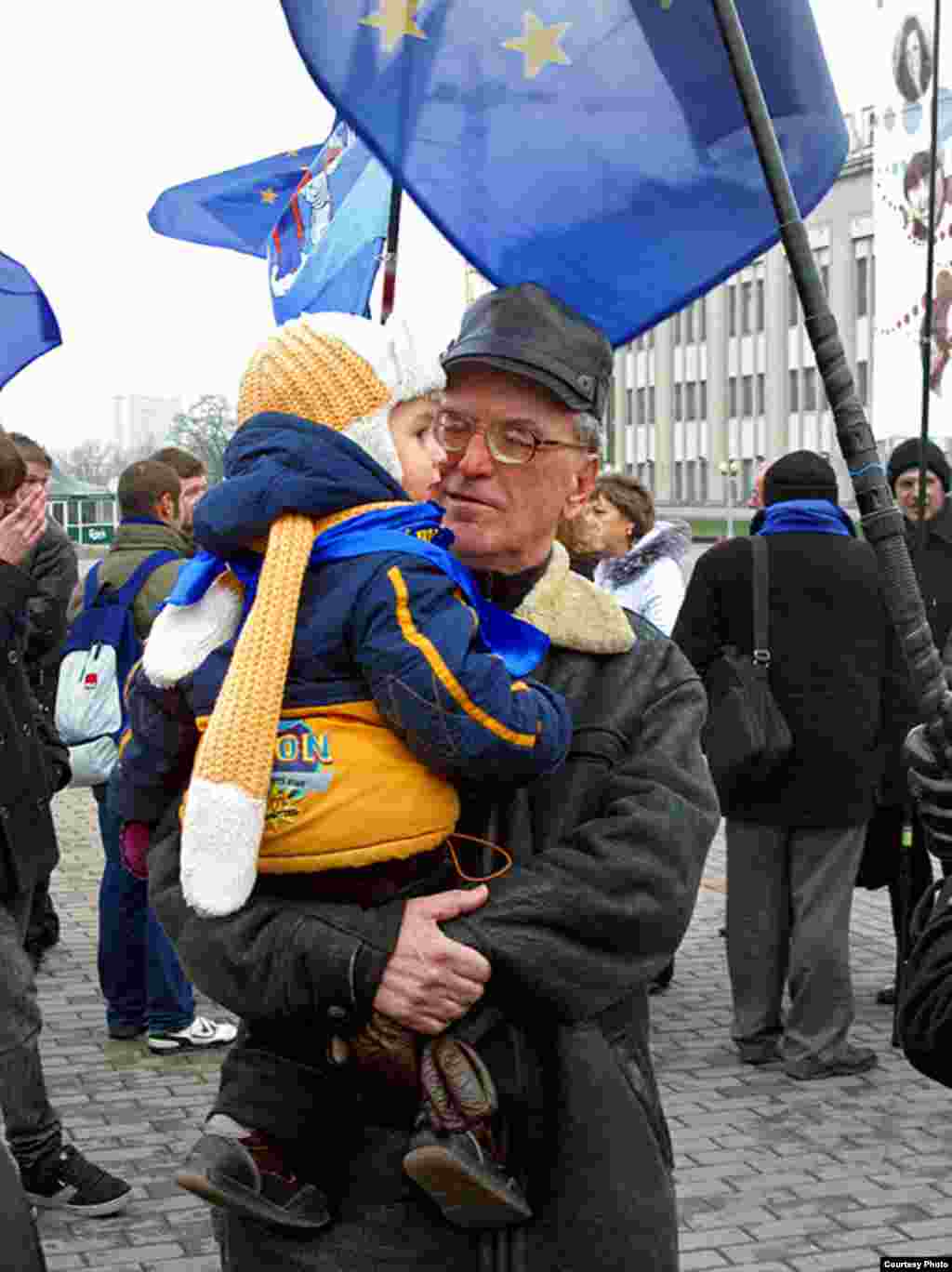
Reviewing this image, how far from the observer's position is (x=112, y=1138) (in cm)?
604

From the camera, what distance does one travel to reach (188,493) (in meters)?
7.88

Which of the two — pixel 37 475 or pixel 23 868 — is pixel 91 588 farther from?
pixel 23 868

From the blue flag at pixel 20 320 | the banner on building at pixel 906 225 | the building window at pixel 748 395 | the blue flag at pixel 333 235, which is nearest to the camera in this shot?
the blue flag at pixel 333 235

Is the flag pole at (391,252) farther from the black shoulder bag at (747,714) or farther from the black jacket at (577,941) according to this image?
the black shoulder bag at (747,714)

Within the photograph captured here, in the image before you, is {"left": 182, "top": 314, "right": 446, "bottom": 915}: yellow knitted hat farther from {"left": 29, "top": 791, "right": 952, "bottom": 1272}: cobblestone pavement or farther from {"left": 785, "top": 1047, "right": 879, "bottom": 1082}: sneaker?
{"left": 785, "top": 1047, "right": 879, "bottom": 1082}: sneaker

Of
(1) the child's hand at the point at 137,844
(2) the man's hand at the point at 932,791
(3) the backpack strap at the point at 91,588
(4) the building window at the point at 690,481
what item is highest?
(4) the building window at the point at 690,481

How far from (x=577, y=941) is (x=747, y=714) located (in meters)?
4.46

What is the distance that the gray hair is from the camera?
2.61 metres

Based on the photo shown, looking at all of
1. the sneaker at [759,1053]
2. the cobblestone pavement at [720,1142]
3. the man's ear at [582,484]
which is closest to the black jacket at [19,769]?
the cobblestone pavement at [720,1142]

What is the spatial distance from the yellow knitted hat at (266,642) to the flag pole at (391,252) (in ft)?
3.03

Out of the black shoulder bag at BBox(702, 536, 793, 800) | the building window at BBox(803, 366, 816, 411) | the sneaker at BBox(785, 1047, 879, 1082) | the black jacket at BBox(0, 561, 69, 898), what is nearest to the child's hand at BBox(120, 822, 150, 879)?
the black jacket at BBox(0, 561, 69, 898)

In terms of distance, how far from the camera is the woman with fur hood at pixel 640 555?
794cm

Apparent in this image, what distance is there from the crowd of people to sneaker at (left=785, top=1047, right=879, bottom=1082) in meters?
4.41

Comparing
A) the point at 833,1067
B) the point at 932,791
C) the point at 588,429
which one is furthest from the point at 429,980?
the point at 833,1067
